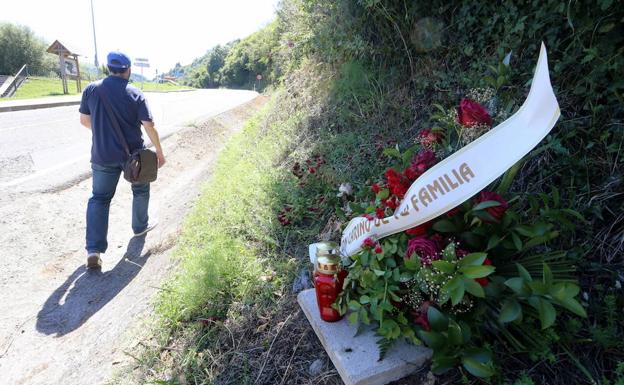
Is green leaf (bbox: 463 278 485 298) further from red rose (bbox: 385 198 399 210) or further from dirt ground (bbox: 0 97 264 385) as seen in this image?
dirt ground (bbox: 0 97 264 385)

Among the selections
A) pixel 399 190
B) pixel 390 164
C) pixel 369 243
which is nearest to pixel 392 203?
pixel 399 190

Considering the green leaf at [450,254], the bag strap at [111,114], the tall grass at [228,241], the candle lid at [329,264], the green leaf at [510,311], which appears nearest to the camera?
the green leaf at [510,311]

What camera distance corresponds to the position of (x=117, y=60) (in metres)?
3.70

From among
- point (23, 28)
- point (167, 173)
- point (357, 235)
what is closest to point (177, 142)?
point (167, 173)

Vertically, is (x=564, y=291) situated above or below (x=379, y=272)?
above

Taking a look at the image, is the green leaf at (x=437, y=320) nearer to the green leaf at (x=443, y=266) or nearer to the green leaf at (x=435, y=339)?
the green leaf at (x=435, y=339)

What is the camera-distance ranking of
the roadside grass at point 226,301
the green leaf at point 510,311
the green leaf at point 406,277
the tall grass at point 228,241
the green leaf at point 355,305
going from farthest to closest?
1. the tall grass at point 228,241
2. the roadside grass at point 226,301
3. the green leaf at point 355,305
4. the green leaf at point 406,277
5. the green leaf at point 510,311

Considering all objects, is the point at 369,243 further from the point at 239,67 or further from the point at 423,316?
the point at 239,67

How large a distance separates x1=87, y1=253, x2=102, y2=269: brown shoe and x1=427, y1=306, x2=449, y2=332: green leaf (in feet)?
11.1

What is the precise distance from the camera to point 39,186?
5.42m

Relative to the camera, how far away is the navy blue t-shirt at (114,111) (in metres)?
3.69

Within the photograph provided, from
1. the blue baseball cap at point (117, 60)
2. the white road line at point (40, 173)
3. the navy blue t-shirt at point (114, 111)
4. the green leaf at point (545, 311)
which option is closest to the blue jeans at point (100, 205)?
the navy blue t-shirt at point (114, 111)

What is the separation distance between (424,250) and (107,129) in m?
3.36

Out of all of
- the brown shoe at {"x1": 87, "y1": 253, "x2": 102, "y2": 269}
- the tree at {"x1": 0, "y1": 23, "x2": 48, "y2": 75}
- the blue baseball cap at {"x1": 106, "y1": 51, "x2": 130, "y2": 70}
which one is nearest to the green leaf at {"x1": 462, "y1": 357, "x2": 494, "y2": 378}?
the brown shoe at {"x1": 87, "y1": 253, "x2": 102, "y2": 269}
